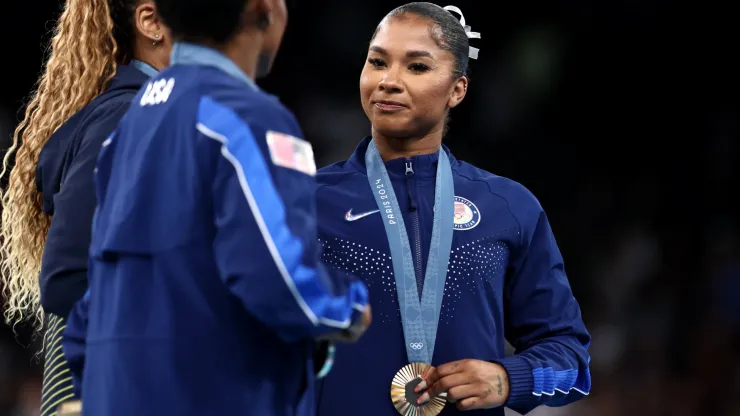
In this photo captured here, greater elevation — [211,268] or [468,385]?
[211,268]

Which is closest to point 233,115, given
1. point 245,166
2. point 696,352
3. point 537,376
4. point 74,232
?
point 245,166

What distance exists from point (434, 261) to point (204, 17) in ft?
3.64

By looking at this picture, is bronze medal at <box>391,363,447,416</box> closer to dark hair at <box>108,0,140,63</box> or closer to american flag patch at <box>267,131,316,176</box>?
american flag patch at <box>267,131,316,176</box>

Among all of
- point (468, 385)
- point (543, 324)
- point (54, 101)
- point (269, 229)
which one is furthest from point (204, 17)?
point (543, 324)

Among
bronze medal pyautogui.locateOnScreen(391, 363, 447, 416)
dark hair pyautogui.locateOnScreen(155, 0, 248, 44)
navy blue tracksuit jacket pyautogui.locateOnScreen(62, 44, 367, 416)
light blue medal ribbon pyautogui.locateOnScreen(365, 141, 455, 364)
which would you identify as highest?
dark hair pyautogui.locateOnScreen(155, 0, 248, 44)

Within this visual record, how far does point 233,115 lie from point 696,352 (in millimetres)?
5338

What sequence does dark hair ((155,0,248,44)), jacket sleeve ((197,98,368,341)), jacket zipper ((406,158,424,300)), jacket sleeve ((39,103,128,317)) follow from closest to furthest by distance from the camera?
jacket sleeve ((197,98,368,341)) < dark hair ((155,0,248,44)) < jacket sleeve ((39,103,128,317)) < jacket zipper ((406,158,424,300))

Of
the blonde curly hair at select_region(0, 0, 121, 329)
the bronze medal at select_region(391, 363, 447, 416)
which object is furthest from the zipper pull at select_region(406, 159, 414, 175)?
the blonde curly hair at select_region(0, 0, 121, 329)

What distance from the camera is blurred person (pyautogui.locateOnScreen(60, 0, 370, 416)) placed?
1884 millimetres

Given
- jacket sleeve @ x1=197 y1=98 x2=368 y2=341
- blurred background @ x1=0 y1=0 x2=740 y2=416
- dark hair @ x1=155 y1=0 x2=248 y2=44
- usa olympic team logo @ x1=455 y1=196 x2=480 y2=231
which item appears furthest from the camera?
blurred background @ x1=0 y1=0 x2=740 y2=416

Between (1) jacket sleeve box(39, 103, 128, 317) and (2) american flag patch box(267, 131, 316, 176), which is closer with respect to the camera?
(2) american flag patch box(267, 131, 316, 176)

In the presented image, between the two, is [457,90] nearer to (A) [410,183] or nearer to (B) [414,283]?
(A) [410,183]

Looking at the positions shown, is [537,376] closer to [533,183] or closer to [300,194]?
[300,194]

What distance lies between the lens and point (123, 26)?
2.73 m
